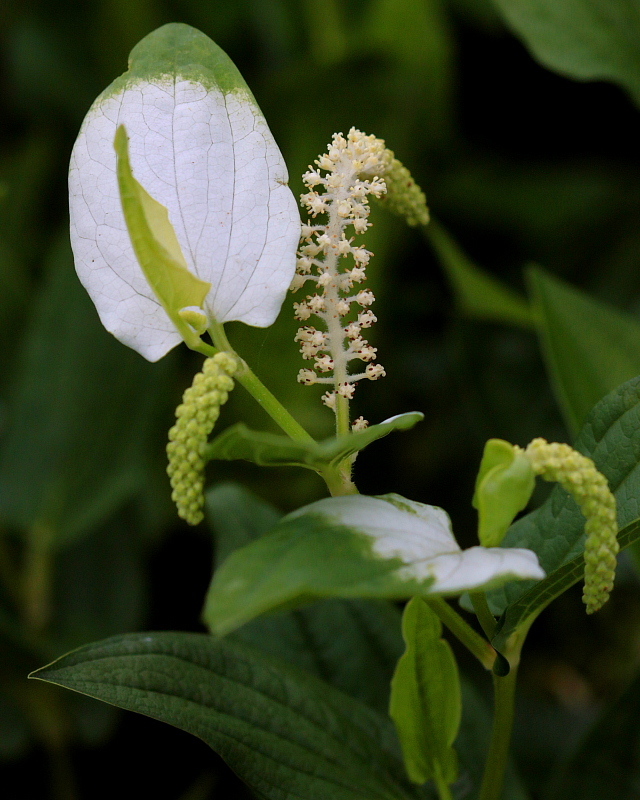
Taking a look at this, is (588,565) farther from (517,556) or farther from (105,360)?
(105,360)

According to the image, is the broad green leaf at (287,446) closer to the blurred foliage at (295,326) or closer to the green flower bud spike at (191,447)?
the green flower bud spike at (191,447)

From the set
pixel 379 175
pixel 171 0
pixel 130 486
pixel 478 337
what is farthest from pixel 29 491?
pixel 171 0

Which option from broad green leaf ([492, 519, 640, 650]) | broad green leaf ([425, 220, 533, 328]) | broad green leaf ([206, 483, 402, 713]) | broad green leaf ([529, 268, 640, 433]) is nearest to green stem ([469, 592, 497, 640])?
broad green leaf ([492, 519, 640, 650])

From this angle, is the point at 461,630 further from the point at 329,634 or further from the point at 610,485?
the point at 329,634

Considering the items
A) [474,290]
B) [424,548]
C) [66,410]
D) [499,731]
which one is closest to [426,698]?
[499,731]

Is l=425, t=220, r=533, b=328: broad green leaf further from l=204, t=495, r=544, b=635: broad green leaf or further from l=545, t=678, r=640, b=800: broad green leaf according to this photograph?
l=204, t=495, r=544, b=635: broad green leaf
